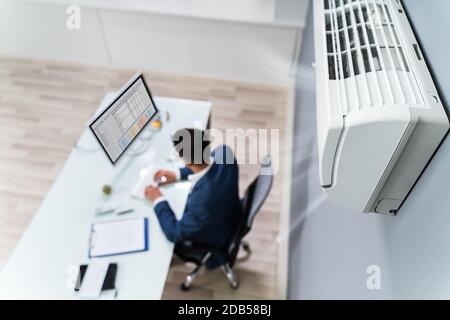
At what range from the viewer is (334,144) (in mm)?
854

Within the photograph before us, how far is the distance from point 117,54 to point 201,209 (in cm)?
254

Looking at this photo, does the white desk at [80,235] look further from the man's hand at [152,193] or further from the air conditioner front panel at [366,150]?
the air conditioner front panel at [366,150]

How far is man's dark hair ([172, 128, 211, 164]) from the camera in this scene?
1770 millimetres

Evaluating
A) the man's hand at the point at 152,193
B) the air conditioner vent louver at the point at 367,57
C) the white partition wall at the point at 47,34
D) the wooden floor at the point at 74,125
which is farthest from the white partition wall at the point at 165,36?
the air conditioner vent louver at the point at 367,57

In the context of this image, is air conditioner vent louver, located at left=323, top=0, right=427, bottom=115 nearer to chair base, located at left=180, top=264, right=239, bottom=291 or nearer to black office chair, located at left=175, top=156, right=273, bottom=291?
black office chair, located at left=175, top=156, right=273, bottom=291

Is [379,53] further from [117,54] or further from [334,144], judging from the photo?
[117,54]

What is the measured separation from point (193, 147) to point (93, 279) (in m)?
0.74

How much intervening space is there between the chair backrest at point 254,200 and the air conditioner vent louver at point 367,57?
83 cm

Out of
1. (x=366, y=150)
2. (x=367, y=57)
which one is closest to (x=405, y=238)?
(x=366, y=150)

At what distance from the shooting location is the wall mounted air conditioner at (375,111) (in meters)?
0.79

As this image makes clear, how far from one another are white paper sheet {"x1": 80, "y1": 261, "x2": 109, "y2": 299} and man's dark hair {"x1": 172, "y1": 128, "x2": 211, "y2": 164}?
609 millimetres

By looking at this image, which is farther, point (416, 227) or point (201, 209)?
point (201, 209)
